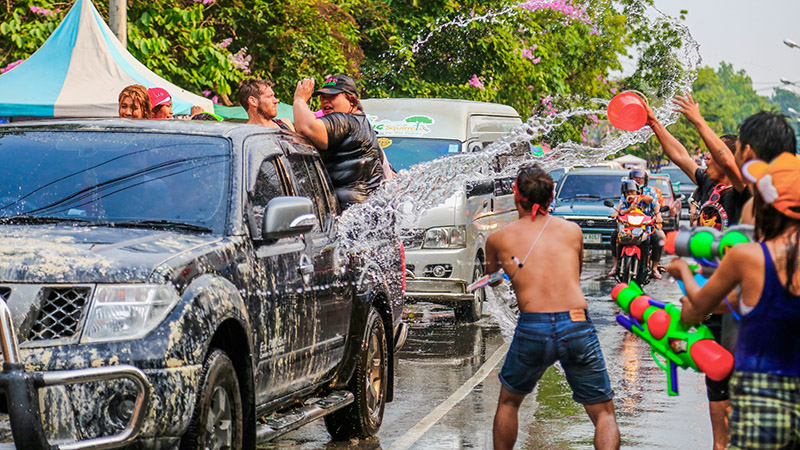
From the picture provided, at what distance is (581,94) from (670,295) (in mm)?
24815

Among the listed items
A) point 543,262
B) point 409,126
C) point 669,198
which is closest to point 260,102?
point 543,262

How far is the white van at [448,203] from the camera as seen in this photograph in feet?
44.7

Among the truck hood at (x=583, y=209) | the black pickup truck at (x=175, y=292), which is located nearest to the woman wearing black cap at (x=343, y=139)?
the black pickup truck at (x=175, y=292)

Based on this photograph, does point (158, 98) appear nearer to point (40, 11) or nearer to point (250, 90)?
point (250, 90)

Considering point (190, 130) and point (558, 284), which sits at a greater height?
point (190, 130)

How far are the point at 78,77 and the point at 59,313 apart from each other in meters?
9.11

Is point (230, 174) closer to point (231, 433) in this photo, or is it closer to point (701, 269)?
point (231, 433)

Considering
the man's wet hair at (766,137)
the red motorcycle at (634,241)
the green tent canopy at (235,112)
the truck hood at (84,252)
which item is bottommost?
the red motorcycle at (634,241)

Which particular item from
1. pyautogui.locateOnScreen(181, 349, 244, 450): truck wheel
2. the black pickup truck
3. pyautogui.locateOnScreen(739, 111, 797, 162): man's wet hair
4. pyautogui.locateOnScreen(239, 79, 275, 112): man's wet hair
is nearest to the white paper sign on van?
pyautogui.locateOnScreen(239, 79, 275, 112): man's wet hair

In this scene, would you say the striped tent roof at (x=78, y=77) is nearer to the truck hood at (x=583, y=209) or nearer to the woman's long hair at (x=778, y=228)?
the woman's long hair at (x=778, y=228)

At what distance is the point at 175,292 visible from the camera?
5281 mm

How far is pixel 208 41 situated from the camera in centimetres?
1752

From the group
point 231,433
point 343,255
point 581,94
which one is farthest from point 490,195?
point 581,94

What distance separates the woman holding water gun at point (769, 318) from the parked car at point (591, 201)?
21000 millimetres
